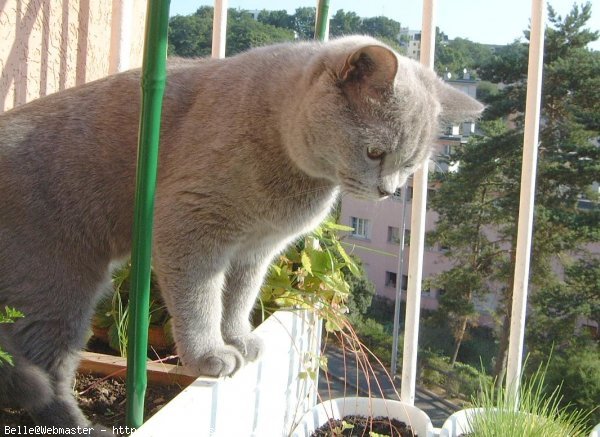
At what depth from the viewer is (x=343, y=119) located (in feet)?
3.68

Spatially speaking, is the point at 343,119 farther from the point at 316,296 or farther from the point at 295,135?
the point at 316,296

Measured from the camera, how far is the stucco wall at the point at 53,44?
147cm

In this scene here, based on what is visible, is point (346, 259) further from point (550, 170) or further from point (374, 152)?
point (550, 170)

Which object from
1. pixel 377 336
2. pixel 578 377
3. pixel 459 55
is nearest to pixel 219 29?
pixel 459 55

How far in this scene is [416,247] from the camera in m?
1.54

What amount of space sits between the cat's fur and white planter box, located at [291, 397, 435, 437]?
33 centimetres

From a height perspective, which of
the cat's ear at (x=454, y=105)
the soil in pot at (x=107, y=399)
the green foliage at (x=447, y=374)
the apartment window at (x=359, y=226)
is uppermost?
the cat's ear at (x=454, y=105)

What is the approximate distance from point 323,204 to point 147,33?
1.80 feet

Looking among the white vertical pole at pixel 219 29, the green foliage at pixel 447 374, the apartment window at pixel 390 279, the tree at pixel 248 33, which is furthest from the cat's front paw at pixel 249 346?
the green foliage at pixel 447 374

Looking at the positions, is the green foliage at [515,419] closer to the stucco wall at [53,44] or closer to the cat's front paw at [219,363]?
the cat's front paw at [219,363]

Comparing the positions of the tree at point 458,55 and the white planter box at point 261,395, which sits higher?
the tree at point 458,55

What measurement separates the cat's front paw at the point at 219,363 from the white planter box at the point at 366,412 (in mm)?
363

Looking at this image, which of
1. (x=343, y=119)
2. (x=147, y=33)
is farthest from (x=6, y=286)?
(x=343, y=119)

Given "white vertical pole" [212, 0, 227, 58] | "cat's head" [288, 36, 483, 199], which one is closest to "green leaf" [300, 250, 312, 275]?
"cat's head" [288, 36, 483, 199]
